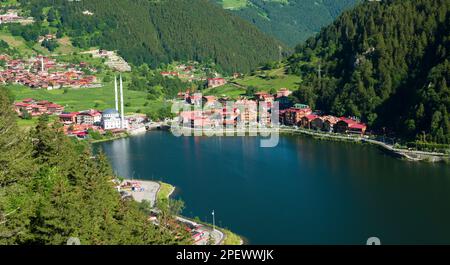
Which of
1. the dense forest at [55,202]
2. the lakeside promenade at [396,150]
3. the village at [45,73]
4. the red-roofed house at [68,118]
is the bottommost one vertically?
the lakeside promenade at [396,150]

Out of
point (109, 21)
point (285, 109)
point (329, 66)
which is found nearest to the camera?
point (285, 109)

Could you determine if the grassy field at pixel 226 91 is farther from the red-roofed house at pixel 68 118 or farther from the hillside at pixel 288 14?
the hillside at pixel 288 14

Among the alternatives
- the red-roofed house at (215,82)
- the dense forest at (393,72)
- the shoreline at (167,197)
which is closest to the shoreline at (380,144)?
the dense forest at (393,72)

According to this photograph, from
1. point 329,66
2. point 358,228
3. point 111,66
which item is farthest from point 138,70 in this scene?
point 358,228

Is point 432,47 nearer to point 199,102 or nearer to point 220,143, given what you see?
point 220,143

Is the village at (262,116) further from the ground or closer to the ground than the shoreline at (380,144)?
further from the ground

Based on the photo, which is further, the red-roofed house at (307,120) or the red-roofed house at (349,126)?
the red-roofed house at (307,120)
